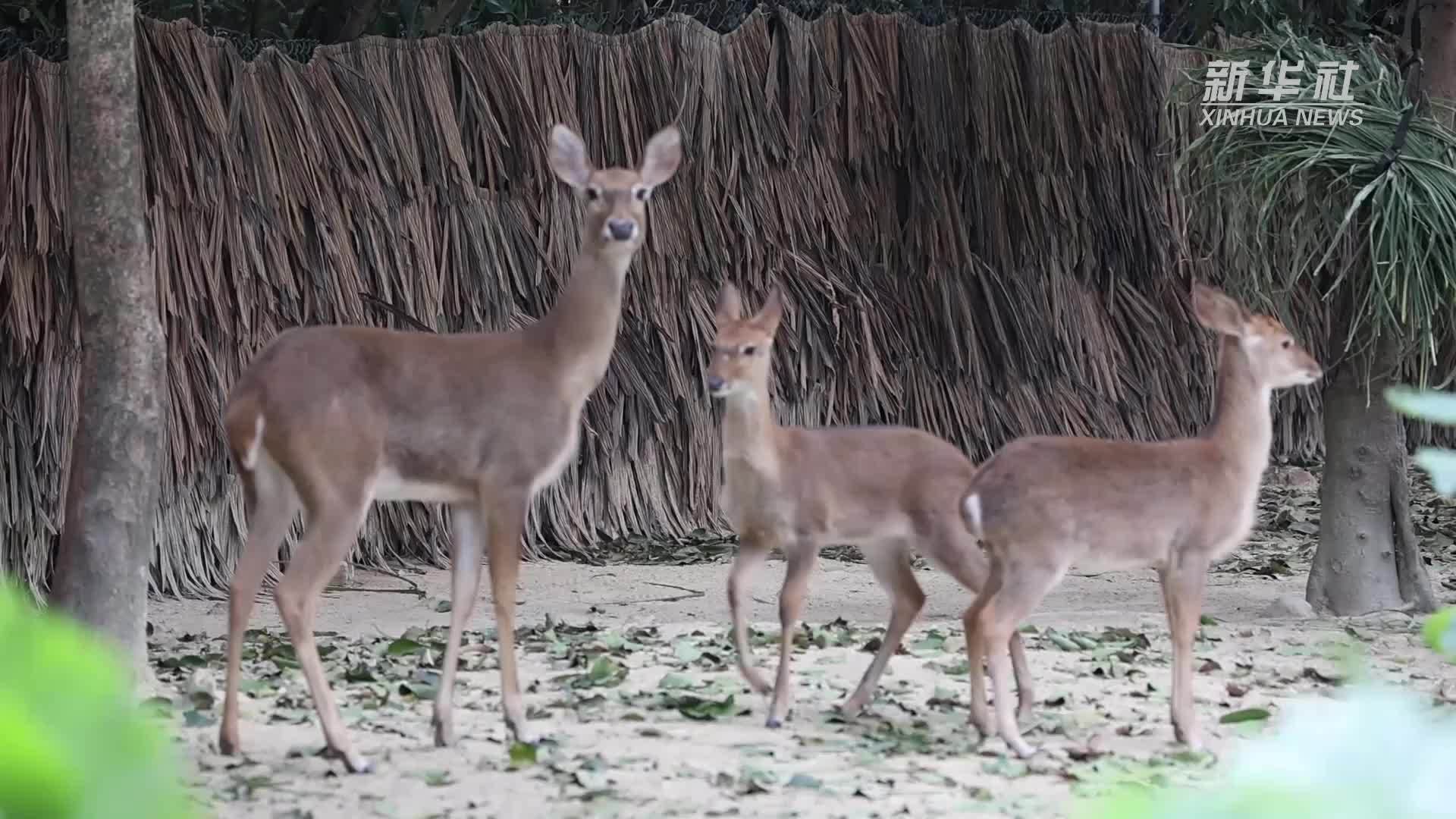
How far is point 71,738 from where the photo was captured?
0.32 meters

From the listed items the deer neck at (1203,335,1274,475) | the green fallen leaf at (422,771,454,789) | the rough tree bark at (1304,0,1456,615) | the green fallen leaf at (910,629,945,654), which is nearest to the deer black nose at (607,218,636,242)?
the green fallen leaf at (422,771,454,789)

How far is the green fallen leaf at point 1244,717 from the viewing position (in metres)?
4.66

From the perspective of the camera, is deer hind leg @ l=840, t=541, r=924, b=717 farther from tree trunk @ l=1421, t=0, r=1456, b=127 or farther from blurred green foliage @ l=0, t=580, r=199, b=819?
blurred green foliage @ l=0, t=580, r=199, b=819

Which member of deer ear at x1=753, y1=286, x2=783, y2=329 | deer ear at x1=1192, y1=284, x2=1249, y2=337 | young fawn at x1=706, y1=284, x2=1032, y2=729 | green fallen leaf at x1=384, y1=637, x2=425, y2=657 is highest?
deer ear at x1=1192, y1=284, x2=1249, y2=337

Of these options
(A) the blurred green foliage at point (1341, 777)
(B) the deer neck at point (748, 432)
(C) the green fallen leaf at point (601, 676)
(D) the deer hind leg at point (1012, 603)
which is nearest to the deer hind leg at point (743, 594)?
Result: (B) the deer neck at point (748, 432)

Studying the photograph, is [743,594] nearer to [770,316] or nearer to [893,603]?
[893,603]

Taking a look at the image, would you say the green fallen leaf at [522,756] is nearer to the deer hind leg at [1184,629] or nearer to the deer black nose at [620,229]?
the deer black nose at [620,229]

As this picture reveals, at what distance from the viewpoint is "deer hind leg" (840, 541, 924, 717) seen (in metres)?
4.80

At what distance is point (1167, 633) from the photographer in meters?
6.19

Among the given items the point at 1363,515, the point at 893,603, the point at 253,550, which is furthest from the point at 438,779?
the point at 1363,515

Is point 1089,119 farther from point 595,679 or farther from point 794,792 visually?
point 794,792

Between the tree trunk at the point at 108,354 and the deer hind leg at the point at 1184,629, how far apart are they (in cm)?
270

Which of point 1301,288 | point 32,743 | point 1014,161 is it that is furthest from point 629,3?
point 32,743

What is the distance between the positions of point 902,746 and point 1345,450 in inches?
121
